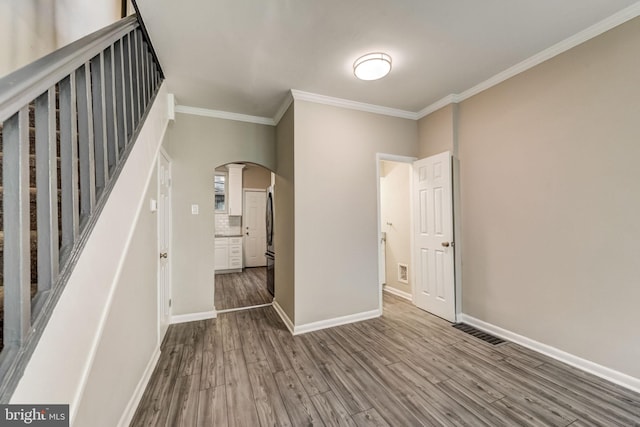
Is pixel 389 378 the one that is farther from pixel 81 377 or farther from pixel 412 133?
pixel 412 133

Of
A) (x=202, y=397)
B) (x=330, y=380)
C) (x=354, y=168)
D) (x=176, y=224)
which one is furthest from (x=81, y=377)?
(x=354, y=168)

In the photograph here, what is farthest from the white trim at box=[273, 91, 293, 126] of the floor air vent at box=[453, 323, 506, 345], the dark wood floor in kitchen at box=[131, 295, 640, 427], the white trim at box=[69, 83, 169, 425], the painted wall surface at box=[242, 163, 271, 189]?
the floor air vent at box=[453, 323, 506, 345]

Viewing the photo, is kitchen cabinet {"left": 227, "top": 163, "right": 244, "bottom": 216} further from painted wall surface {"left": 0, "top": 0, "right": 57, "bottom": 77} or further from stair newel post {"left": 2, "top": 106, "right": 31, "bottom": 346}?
stair newel post {"left": 2, "top": 106, "right": 31, "bottom": 346}

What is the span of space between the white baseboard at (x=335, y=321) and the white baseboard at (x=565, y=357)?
44.2 inches

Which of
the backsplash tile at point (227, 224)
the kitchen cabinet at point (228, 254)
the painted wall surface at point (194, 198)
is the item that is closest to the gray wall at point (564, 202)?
the painted wall surface at point (194, 198)

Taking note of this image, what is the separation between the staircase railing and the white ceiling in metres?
0.79

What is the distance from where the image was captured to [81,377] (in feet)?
3.09

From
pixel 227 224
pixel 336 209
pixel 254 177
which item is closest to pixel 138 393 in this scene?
pixel 336 209

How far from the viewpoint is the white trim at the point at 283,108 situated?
9.86 ft

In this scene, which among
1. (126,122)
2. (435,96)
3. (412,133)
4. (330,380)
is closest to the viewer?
(126,122)

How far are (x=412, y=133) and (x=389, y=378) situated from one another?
3.02m

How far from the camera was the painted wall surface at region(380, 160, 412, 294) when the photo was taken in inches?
156

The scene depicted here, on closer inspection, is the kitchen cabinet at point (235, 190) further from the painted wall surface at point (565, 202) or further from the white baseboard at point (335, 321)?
the painted wall surface at point (565, 202)

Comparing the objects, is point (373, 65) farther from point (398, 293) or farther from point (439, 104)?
point (398, 293)
